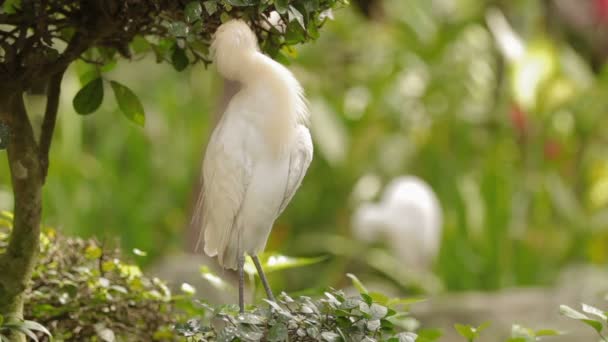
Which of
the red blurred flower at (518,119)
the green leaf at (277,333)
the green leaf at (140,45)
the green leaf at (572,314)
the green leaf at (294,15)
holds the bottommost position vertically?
the green leaf at (277,333)

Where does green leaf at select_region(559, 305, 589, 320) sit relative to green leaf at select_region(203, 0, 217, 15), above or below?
below

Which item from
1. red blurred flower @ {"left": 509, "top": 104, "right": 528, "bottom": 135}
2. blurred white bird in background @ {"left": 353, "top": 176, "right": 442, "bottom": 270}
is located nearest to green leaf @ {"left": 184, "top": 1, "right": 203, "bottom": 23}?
blurred white bird in background @ {"left": 353, "top": 176, "right": 442, "bottom": 270}

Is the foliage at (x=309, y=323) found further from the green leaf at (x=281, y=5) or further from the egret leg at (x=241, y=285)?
the green leaf at (x=281, y=5)

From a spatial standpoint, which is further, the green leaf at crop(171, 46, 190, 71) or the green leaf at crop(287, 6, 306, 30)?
the green leaf at crop(171, 46, 190, 71)

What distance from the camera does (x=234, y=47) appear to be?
3.96 ft

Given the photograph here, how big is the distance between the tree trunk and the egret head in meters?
0.29

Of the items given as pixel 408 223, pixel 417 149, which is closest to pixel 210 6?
pixel 408 223

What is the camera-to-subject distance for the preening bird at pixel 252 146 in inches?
48.5

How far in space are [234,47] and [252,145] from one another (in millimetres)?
128

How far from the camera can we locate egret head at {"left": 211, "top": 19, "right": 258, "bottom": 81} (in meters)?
1.21

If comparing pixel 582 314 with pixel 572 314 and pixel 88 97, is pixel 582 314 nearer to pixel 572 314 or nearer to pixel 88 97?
pixel 572 314

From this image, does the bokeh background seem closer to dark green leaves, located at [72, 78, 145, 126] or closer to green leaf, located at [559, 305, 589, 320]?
dark green leaves, located at [72, 78, 145, 126]

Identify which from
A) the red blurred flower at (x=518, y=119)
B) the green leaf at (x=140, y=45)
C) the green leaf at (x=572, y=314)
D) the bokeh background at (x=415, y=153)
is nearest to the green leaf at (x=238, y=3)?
the green leaf at (x=140, y=45)

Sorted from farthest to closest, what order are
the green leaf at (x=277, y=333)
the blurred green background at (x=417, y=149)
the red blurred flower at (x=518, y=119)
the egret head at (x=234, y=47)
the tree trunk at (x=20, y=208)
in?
the red blurred flower at (x=518, y=119)
the blurred green background at (x=417, y=149)
the tree trunk at (x=20, y=208)
the egret head at (x=234, y=47)
the green leaf at (x=277, y=333)
